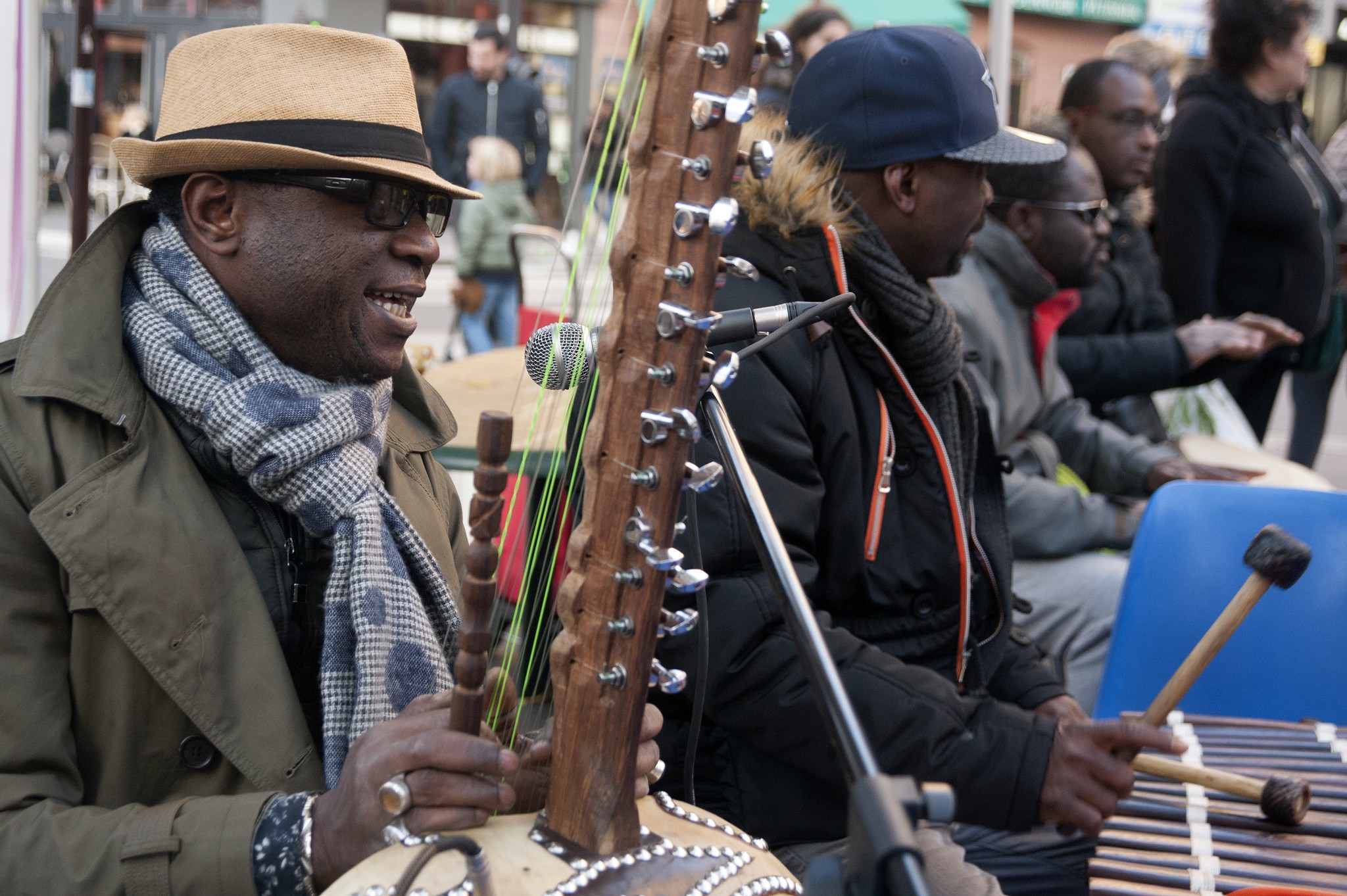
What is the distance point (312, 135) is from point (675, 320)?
0.82 m

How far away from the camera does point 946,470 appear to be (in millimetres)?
2193

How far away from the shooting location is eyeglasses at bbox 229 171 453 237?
64.6 inches

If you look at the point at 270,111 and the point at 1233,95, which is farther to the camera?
the point at 1233,95

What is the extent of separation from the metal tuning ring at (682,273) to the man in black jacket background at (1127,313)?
3591 mm

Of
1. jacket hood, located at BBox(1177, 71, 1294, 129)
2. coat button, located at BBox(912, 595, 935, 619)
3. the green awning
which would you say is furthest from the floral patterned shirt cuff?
the green awning

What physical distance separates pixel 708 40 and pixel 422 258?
30.9 inches

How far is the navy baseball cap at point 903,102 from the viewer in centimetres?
228

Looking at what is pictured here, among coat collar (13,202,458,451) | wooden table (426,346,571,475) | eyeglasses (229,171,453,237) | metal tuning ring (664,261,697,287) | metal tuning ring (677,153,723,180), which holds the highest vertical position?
metal tuning ring (677,153,723,180)

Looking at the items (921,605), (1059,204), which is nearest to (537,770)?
(921,605)

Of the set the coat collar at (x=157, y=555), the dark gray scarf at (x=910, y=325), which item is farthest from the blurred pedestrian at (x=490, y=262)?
the coat collar at (x=157, y=555)

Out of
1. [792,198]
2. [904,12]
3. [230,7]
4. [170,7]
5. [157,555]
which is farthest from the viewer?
[170,7]

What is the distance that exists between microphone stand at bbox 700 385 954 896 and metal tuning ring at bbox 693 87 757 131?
1.04 feet

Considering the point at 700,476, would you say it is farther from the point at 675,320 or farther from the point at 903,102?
the point at 903,102

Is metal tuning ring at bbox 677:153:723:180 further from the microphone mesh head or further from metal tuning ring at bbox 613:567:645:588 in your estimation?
metal tuning ring at bbox 613:567:645:588
